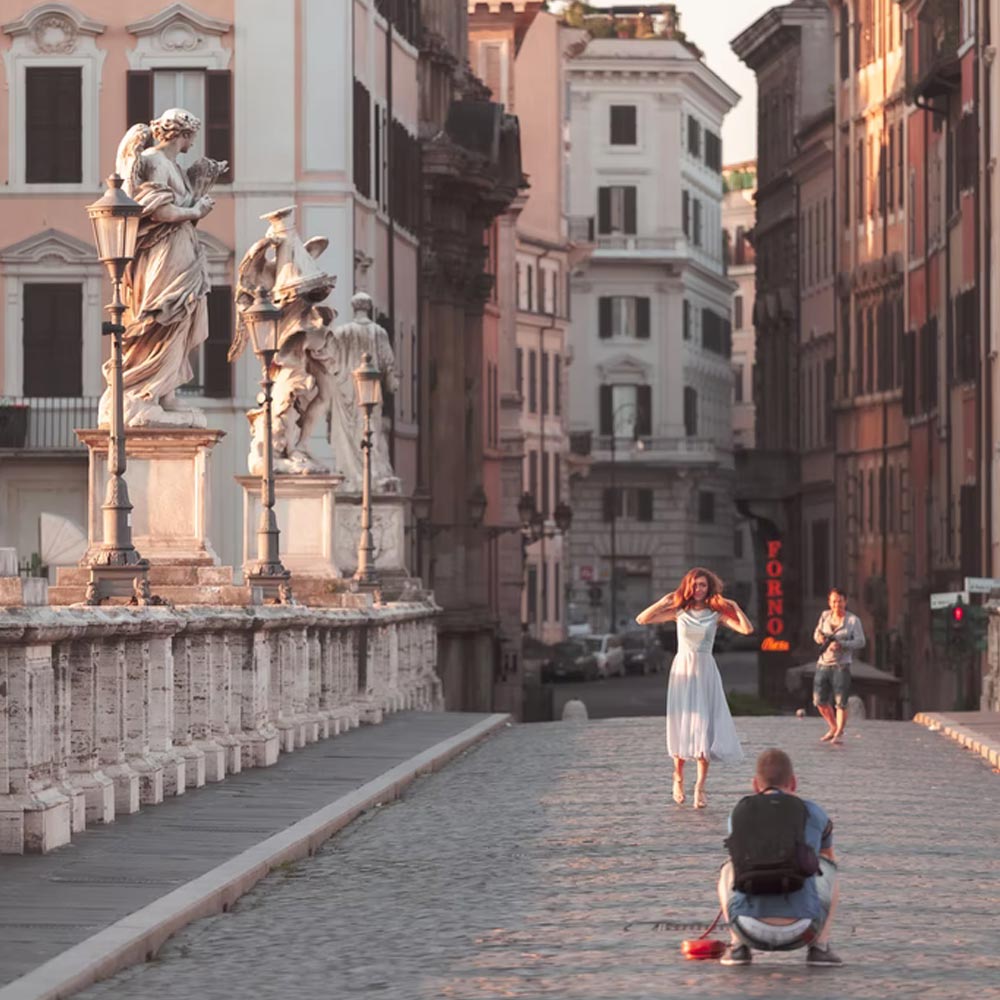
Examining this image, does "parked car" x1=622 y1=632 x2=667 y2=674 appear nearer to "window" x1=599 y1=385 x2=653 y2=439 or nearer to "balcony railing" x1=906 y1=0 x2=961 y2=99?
"window" x1=599 y1=385 x2=653 y2=439

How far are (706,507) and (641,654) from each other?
27.5 metres

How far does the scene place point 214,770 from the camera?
25.2 metres

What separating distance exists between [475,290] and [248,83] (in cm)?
1569

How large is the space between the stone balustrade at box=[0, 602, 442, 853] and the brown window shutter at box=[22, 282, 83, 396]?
19714 mm

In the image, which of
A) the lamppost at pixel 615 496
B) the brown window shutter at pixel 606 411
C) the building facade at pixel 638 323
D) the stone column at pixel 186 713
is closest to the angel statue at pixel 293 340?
the stone column at pixel 186 713

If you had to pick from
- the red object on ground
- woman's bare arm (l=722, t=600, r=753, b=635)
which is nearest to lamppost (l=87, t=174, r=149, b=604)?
woman's bare arm (l=722, t=600, r=753, b=635)

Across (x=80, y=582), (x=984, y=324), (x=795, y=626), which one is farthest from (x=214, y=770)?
(x=795, y=626)

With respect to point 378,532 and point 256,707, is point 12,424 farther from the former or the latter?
point 256,707

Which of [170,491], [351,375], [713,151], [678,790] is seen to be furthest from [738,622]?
[713,151]

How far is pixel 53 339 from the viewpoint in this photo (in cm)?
5453

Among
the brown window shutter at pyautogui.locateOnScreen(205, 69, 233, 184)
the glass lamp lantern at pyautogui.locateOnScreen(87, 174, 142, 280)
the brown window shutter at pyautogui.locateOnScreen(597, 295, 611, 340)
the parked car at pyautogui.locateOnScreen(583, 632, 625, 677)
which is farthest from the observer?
the brown window shutter at pyautogui.locateOnScreen(597, 295, 611, 340)

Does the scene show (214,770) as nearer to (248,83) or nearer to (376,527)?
(376,527)

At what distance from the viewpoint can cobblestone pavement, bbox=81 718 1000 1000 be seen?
1381cm

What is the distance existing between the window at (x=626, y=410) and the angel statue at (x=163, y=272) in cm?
10308
